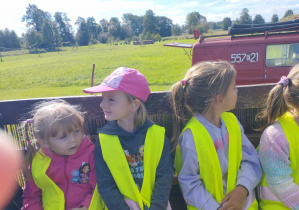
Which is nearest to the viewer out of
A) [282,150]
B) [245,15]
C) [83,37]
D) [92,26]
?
[282,150]

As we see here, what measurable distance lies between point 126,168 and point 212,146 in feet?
2.09

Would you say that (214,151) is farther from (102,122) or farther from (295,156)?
(102,122)

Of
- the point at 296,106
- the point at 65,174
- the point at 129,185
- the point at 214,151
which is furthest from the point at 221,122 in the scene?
the point at 65,174

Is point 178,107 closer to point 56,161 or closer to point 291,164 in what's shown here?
point 291,164

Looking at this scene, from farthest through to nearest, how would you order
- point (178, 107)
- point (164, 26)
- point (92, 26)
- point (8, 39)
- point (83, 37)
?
point (92, 26) < point (164, 26) < point (83, 37) < point (8, 39) < point (178, 107)

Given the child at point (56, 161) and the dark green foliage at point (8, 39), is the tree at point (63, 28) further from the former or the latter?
the child at point (56, 161)

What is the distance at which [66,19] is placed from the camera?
102 meters

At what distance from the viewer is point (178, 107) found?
2.08m

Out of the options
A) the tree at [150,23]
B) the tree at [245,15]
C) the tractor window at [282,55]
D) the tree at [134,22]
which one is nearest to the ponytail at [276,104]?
the tractor window at [282,55]

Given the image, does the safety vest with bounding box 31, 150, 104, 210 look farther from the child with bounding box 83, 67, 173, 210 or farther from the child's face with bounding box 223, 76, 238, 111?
the child's face with bounding box 223, 76, 238, 111

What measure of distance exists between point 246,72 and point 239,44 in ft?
2.51

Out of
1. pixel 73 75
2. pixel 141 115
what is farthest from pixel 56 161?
pixel 73 75

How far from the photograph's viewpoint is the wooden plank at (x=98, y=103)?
6.86 feet

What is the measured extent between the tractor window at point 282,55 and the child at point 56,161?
6185 mm
